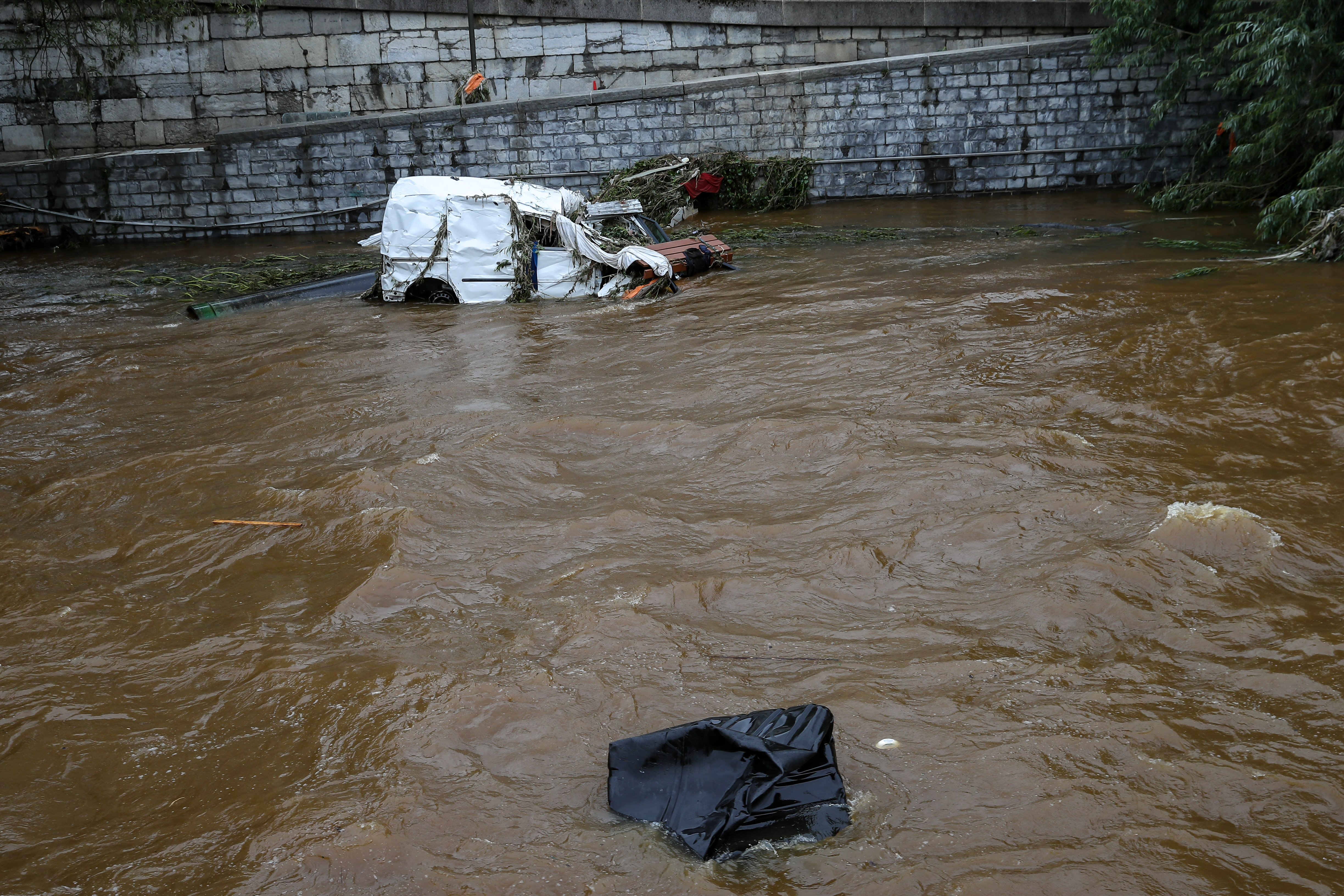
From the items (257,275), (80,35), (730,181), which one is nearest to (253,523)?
(257,275)

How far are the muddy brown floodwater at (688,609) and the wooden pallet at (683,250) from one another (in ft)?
12.4

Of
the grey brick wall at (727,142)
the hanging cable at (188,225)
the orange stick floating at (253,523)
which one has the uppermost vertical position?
the grey brick wall at (727,142)

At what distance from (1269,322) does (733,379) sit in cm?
490

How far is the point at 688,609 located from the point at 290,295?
10348 millimetres

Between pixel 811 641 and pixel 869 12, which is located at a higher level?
pixel 869 12

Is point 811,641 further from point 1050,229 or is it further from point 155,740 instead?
point 1050,229

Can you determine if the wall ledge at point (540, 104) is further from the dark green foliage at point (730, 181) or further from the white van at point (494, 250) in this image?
the white van at point (494, 250)

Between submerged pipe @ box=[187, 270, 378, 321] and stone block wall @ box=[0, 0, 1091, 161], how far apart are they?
28.4 feet

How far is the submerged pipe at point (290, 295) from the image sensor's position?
12141 mm

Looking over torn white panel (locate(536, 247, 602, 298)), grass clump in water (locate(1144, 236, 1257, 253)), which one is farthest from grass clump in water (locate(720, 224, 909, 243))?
torn white panel (locate(536, 247, 602, 298))

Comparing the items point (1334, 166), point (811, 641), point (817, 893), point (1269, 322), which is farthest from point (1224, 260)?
point (817, 893)

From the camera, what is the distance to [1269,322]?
8.62m

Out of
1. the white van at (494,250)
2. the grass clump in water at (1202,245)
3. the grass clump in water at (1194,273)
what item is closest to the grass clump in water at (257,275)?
the white van at (494,250)

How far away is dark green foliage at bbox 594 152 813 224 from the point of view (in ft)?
61.5
